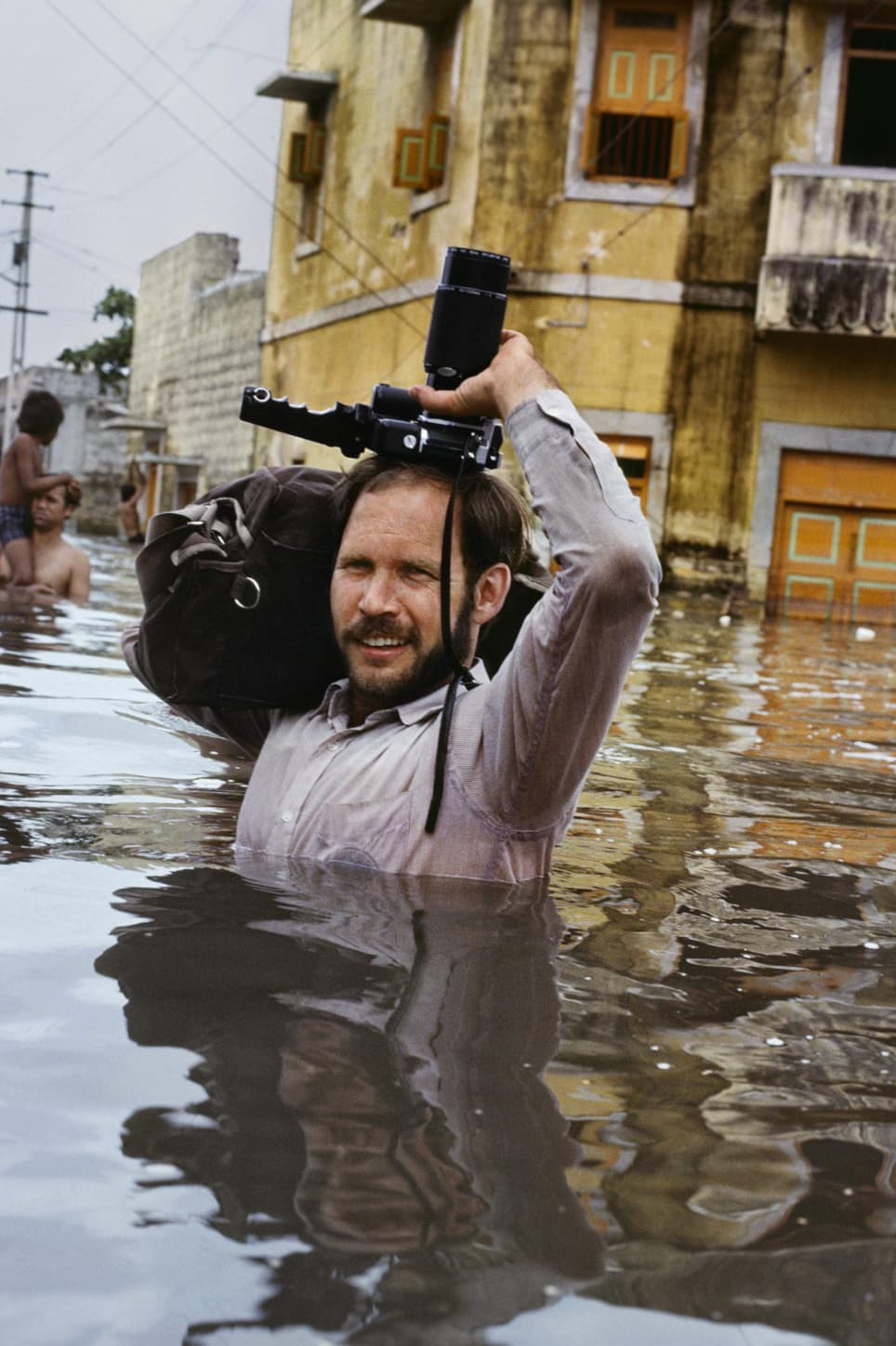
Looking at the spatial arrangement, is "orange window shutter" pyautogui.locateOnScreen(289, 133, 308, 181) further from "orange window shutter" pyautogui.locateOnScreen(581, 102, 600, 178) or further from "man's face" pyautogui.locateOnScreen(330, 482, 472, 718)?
"man's face" pyautogui.locateOnScreen(330, 482, 472, 718)

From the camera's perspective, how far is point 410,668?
3156 mm

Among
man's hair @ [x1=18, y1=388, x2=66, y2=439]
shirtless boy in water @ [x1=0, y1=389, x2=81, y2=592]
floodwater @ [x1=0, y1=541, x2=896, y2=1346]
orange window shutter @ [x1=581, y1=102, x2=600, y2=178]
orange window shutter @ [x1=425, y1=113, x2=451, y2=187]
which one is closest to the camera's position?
floodwater @ [x1=0, y1=541, x2=896, y2=1346]

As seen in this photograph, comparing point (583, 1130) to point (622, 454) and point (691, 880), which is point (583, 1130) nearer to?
point (691, 880)

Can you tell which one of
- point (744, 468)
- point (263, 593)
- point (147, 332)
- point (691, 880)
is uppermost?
point (147, 332)

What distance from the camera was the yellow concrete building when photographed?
16188 mm

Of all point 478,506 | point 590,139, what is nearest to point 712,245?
point 590,139

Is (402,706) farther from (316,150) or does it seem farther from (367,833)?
(316,150)

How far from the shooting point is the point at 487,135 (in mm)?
16656

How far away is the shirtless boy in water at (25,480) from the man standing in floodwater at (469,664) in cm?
657

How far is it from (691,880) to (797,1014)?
1119 millimetres

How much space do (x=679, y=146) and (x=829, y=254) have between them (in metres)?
1.67

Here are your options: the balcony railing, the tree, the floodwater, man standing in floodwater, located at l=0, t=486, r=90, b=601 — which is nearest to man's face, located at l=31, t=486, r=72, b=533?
man standing in floodwater, located at l=0, t=486, r=90, b=601

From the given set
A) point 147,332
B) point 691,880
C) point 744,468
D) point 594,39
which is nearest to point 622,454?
point 744,468

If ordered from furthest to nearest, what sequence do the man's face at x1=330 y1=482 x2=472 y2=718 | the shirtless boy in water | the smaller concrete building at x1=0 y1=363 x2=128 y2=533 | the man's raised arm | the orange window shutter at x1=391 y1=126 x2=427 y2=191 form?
1. the smaller concrete building at x1=0 y1=363 x2=128 y2=533
2. the orange window shutter at x1=391 y1=126 x2=427 y2=191
3. the shirtless boy in water
4. the man's face at x1=330 y1=482 x2=472 y2=718
5. the man's raised arm
